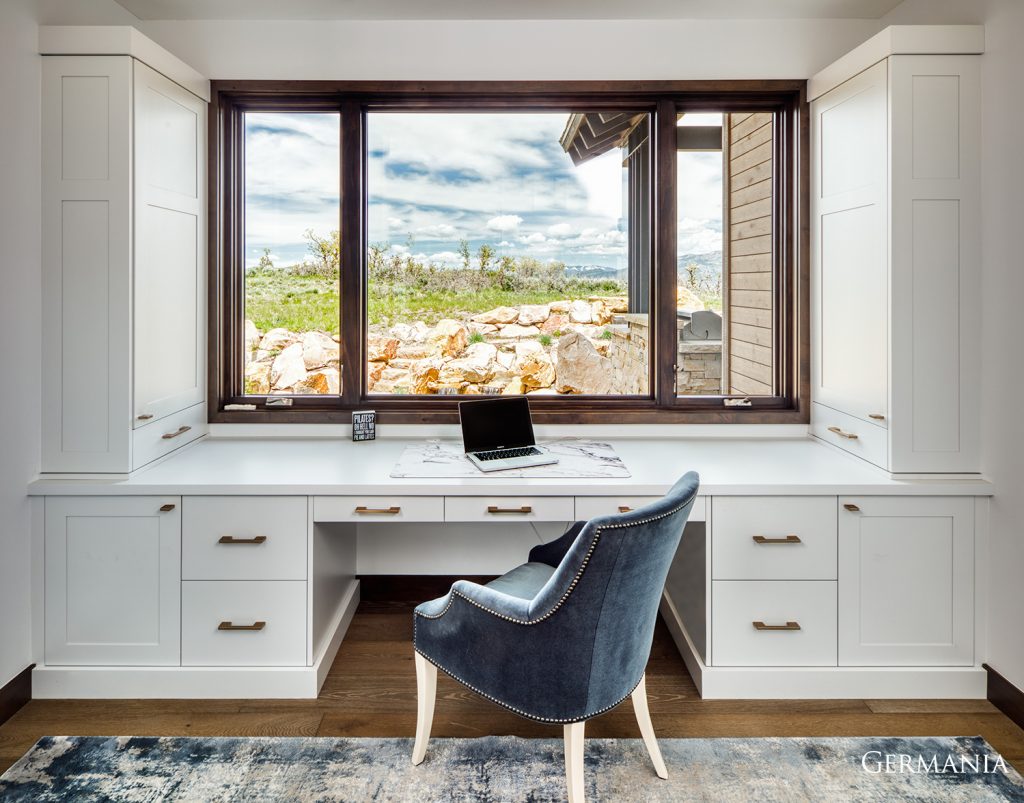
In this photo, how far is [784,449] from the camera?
277 cm

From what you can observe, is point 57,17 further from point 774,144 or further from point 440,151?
point 774,144

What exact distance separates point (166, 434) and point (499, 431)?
4.17 feet

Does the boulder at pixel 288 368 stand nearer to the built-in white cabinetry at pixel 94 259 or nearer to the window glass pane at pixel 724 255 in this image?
the built-in white cabinetry at pixel 94 259

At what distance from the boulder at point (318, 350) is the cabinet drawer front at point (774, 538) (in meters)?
1.79

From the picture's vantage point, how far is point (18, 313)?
2.21m

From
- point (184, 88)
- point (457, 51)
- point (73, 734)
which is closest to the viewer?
point (73, 734)

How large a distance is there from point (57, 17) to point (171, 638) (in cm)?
217

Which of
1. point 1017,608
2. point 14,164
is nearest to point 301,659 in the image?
point 14,164

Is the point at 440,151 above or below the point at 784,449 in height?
above

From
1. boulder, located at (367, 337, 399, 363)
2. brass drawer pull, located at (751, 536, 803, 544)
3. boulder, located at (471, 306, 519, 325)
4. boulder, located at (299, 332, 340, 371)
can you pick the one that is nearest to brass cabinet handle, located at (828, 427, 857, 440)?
brass drawer pull, located at (751, 536, 803, 544)

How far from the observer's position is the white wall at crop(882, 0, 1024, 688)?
85.7 inches

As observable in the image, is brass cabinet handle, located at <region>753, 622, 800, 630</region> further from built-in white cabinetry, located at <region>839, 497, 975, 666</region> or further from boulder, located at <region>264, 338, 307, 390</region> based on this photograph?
boulder, located at <region>264, 338, 307, 390</region>

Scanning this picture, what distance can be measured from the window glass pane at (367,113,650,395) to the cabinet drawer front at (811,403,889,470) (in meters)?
0.76

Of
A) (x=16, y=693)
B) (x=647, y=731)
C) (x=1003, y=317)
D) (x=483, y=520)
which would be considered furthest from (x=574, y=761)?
(x=1003, y=317)
